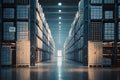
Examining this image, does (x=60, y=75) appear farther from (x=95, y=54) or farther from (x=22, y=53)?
(x=95, y=54)

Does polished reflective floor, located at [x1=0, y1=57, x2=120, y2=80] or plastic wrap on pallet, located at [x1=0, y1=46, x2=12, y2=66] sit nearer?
polished reflective floor, located at [x1=0, y1=57, x2=120, y2=80]

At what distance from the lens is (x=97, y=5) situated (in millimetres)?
36281

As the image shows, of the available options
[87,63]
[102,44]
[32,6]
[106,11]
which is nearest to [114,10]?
[106,11]

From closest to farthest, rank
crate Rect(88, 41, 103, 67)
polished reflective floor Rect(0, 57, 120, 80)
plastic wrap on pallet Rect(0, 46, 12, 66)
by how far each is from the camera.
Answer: polished reflective floor Rect(0, 57, 120, 80), plastic wrap on pallet Rect(0, 46, 12, 66), crate Rect(88, 41, 103, 67)

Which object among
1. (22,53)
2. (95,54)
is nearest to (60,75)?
(22,53)

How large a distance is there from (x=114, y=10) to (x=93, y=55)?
17.8 ft

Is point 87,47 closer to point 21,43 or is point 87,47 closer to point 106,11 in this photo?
point 106,11

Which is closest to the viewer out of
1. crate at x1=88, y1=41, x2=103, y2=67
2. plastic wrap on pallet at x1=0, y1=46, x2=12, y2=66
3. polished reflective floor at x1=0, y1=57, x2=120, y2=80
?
polished reflective floor at x1=0, y1=57, x2=120, y2=80

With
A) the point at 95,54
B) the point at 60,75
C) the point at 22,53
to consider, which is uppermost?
the point at 22,53

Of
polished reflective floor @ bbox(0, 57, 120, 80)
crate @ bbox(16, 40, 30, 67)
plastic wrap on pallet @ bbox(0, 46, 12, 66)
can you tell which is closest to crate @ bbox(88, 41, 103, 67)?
crate @ bbox(16, 40, 30, 67)

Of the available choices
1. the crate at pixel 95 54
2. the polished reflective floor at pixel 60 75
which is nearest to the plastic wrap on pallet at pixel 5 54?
the polished reflective floor at pixel 60 75

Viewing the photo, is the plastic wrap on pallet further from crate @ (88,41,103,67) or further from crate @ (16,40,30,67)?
crate @ (88,41,103,67)

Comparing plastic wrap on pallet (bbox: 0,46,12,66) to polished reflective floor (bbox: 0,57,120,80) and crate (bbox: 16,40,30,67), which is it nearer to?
crate (bbox: 16,40,30,67)

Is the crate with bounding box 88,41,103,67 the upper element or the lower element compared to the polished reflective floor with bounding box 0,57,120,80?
upper
